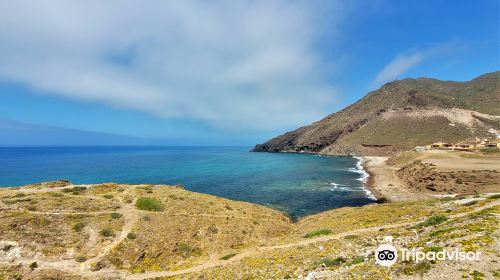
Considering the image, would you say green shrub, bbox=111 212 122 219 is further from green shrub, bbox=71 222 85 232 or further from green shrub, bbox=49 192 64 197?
green shrub, bbox=49 192 64 197

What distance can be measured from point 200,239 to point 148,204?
10521 mm

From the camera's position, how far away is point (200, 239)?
30766 millimetres

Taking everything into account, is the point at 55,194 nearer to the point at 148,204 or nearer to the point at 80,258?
the point at 148,204

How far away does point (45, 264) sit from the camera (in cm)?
2248

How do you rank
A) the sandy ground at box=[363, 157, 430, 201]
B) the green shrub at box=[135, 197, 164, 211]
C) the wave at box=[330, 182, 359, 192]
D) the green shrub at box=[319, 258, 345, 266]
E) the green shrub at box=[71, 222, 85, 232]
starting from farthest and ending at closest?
the wave at box=[330, 182, 359, 192] → the sandy ground at box=[363, 157, 430, 201] → the green shrub at box=[135, 197, 164, 211] → the green shrub at box=[71, 222, 85, 232] → the green shrub at box=[319, 258, 345, 266]

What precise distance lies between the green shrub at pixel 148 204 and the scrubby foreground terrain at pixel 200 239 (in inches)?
5.5

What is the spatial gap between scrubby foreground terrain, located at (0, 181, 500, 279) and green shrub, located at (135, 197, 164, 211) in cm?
14

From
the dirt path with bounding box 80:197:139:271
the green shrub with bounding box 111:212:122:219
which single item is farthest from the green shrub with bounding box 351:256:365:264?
the green shrub with bounding box 111:212:122:219

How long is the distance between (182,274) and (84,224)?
15.1 m

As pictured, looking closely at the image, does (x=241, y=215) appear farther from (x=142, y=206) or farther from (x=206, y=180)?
(x=206, y=180)

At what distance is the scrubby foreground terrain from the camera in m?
14.4

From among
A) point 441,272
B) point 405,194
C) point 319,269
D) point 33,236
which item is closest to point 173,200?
point 33,236

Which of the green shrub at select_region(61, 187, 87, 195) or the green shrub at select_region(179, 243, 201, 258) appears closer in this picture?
the green shrub at select_region(179, 243, 201, 258)

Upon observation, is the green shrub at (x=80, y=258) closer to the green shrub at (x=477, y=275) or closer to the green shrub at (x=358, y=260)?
the green shrub at (x=358, y=260)
